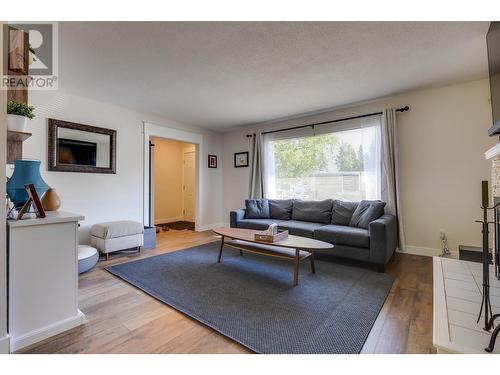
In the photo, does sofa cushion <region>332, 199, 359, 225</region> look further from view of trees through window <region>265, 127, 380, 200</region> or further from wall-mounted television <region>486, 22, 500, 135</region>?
wall-mounted television <region>486, 22, 500, 135</region>

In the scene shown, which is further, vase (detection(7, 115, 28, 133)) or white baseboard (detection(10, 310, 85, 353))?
vase (detection(7, 115, 28, 133))

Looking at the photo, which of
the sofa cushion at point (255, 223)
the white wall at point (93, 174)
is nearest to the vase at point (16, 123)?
the white wall at point (93, 174)

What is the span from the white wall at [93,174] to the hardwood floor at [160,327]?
1468 mm

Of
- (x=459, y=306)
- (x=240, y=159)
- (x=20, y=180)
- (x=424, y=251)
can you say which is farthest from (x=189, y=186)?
(x=459, y=306)

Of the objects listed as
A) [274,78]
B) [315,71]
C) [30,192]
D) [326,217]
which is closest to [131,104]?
[274,78]

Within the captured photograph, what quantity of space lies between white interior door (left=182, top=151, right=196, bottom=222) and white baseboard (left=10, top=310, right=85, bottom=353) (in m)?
4.80

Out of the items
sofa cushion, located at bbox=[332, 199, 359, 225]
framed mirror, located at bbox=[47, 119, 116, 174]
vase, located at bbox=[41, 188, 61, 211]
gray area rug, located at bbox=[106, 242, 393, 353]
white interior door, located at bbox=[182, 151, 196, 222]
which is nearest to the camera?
gray area rug, located at bbox=[106, 242, 393, 353]

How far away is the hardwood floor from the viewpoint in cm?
145

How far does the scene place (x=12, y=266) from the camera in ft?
4.72

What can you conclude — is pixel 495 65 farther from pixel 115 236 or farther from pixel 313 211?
pixel 115 236

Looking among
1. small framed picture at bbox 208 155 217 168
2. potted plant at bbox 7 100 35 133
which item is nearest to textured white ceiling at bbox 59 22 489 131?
potted plant at bbox 7 100 35 133

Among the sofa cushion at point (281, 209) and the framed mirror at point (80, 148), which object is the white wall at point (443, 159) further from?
the framed mirror at point (80, 148)

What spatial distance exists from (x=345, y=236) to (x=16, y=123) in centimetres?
332

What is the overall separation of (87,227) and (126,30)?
2.88m
